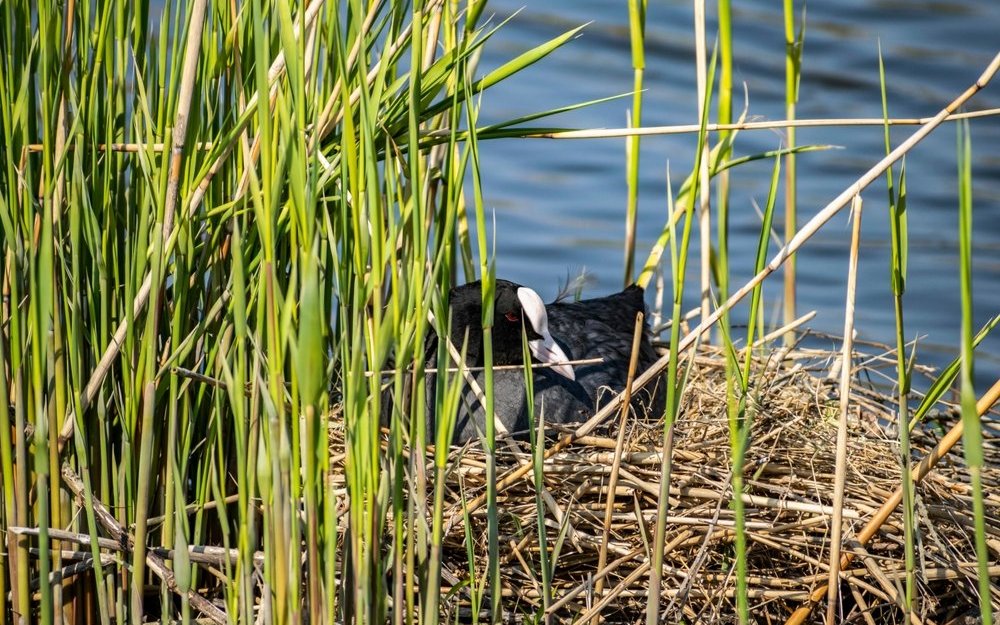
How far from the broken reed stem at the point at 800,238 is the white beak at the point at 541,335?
1.74 ft

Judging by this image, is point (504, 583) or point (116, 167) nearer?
point (116, 167)

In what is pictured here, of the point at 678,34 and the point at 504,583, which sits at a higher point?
the point at 678,34

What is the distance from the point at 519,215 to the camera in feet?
19.7

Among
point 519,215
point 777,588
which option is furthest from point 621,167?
point 777,588

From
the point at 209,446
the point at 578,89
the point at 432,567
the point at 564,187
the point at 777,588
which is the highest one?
the point at 578,89

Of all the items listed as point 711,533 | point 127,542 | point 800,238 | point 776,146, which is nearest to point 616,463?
point 711,533

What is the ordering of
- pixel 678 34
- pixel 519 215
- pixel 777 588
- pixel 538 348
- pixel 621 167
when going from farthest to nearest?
pixel 678 34, pixel 621 167, pixel 519 215, pixel 538 348, pixel 777 588

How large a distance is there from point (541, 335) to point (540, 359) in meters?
0.06

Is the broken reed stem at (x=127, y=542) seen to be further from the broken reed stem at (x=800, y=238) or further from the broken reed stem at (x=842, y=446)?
the broken reed stem at (x=842, y=446)

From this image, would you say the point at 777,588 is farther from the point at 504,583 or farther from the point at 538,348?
the point at 538,348

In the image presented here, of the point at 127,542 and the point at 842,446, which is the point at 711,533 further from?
the point at 127,542

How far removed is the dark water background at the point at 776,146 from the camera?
545cm

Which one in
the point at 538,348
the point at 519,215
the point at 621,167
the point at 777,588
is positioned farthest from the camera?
the point at 621,167

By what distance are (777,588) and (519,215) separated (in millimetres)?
3833
